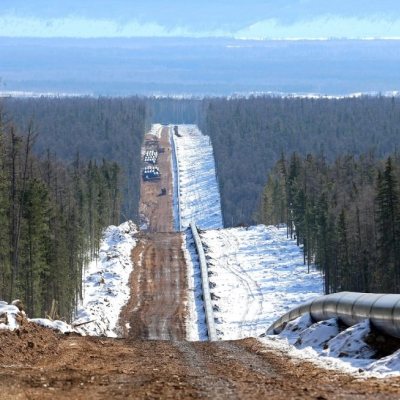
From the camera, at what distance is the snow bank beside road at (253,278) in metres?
53.8

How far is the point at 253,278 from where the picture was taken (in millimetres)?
69125

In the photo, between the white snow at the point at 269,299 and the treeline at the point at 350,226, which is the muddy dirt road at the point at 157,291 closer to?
the white snow at the point at 269,299

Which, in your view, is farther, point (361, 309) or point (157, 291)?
point (157, 291)

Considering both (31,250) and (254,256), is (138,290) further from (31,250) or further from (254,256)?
(254,256)

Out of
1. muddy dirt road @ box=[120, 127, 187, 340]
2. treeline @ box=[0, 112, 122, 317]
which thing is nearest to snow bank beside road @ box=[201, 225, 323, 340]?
muddy dirt road @ box=[120, 127, 187, 340]

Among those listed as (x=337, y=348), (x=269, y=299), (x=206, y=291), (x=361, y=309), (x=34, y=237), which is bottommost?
A: (x=269, y=299)

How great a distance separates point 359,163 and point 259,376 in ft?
377

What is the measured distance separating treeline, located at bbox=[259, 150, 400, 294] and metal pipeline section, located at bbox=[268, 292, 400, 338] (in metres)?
36.6

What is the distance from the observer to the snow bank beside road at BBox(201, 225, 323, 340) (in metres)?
53.8

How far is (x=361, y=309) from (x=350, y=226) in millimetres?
58074

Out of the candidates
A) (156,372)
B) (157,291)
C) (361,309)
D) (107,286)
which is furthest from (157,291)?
(156,372)

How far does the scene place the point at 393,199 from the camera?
6078 centimetres

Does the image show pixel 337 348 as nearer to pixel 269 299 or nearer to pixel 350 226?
pixel 269 299

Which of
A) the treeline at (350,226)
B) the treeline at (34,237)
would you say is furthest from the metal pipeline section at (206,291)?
the treeline at (350,226)
